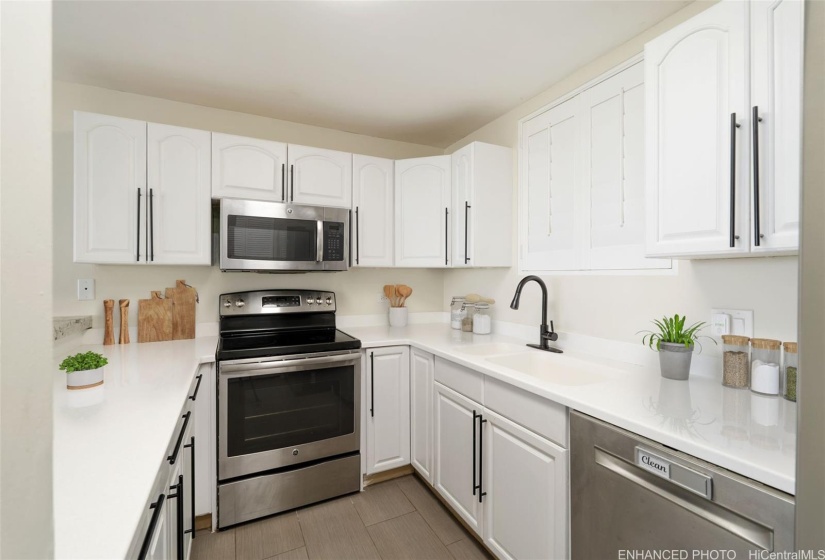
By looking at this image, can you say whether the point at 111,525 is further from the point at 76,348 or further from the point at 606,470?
the point at 76,348

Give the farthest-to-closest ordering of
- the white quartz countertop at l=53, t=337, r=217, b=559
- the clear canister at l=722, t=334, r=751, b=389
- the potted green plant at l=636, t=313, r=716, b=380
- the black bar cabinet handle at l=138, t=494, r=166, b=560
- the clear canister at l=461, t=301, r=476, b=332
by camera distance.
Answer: the clear canister at l=461, t=301, r=476, b=332, the potted green plant at l=636, t=313, r=716, b=380, the clear canister at l=722, t=334, r=751, b=389, the black bar cabinet handle at l=138, t=494, r=166, b=560, the white quartz countertop at l=53, t=337, r=217, b=559

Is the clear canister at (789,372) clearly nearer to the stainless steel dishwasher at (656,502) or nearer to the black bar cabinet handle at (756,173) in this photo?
the black bar cabinet handle at (756,173)

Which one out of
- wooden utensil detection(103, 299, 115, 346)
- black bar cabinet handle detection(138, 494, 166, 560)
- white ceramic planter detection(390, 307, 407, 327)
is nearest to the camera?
black bar cabinet handle detection(138, 494, 166, 560)

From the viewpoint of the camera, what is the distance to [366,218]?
104 inches

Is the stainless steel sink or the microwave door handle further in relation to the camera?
the microwave door handle

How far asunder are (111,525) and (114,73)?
7.87 ft

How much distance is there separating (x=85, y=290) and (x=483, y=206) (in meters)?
2.44

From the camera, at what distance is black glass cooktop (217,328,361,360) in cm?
195

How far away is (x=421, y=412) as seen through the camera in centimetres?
228

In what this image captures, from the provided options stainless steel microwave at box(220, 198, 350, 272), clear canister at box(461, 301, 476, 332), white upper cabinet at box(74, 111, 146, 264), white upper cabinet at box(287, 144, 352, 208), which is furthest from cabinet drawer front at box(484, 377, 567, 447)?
white upper cabinet at box(74, 111, 146, 264)

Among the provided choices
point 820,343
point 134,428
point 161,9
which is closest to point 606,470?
point 820,343

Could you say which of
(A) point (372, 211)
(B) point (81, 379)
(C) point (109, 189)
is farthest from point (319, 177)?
(B) point (81, 379)

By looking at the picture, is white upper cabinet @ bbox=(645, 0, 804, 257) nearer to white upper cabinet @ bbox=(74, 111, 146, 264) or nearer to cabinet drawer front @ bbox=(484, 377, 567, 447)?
cabinet drawer front @ bbox=(484, 377, 567, 447)

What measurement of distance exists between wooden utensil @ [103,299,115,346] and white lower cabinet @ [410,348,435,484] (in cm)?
175
